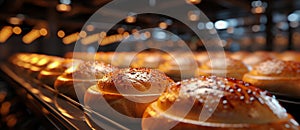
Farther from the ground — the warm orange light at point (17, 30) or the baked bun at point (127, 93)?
the warm orange light at point (17, 30)

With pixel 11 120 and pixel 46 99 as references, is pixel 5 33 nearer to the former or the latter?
pixel 11 120

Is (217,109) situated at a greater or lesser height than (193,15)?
lesser

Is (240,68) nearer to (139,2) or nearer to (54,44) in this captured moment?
(139,2)

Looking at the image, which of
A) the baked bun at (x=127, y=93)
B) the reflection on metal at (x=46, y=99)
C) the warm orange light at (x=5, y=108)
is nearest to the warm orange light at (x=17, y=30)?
the warm orange light at (x=5, y=108)

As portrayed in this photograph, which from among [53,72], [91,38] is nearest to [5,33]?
[91,38]

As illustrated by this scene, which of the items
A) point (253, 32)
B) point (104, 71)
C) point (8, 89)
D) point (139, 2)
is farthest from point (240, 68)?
point (253, 32)

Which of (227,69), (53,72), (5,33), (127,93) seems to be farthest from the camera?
(5,33)

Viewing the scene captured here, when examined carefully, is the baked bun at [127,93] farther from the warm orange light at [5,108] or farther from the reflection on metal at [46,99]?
the warm orange light at [5,108]
